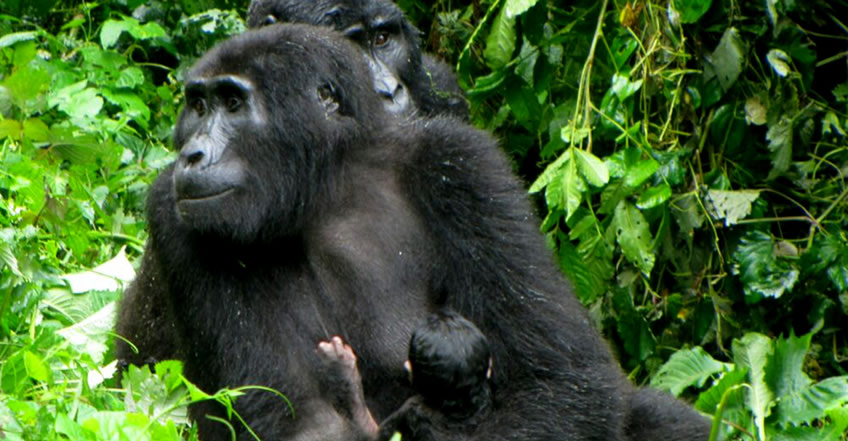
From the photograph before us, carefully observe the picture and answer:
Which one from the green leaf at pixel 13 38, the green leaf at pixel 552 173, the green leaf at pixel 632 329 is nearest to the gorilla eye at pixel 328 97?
the green leaf at pixel 552 173

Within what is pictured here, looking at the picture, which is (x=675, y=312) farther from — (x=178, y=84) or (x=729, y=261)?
(x=178, y=84)

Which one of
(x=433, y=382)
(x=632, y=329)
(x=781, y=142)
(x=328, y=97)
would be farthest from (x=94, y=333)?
(x=781, y=142)

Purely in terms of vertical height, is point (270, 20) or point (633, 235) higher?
point (270, 20)

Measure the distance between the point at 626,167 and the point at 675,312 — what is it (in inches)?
37.3

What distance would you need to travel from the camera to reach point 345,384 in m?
3.81

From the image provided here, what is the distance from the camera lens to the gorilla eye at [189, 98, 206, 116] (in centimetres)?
394

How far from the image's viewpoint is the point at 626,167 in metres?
5.31

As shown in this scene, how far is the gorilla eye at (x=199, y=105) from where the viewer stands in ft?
12.9

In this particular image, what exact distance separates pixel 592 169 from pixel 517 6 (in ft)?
2.21

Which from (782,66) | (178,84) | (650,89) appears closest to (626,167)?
(650,89)

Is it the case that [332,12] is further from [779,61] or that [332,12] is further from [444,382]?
[444,382]

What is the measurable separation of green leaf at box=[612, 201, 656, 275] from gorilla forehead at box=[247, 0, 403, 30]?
118cm

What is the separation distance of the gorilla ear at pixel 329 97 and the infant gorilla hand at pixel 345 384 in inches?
26.2

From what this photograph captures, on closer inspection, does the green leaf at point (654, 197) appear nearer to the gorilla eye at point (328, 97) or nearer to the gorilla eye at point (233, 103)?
the gorilla eye at point (328, 97)
